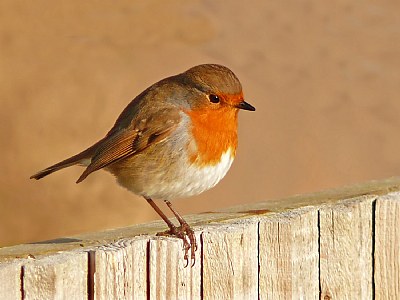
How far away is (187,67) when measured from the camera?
39.8 ft

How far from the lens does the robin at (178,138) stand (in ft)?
17.0

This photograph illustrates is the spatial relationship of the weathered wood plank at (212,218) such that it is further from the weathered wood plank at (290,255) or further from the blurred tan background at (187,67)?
the blurred tan background at (187,67)

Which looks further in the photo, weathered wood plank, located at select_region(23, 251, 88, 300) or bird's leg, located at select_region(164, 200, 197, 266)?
bird's leg, located at select_region(164, 200, 197, 266)

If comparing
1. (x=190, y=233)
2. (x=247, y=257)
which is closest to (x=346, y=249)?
(x=247, y=257)

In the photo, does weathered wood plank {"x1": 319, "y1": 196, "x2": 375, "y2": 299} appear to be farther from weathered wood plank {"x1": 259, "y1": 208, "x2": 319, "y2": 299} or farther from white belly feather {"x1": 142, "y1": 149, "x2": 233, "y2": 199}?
white belly feather {"x1": 142, "y1": 149, "x2": 233, "y2": 199}

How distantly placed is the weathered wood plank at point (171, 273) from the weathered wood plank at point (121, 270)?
4cm

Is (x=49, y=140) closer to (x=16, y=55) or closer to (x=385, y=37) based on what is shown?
(x=16, y=55)

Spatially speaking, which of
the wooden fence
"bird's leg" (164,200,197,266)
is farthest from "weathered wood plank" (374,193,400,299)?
"bird's leg" (164,200,197,266)

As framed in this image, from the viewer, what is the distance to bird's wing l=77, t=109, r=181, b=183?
5266 millimetres

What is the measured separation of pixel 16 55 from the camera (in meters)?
12.5

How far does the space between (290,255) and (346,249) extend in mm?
262

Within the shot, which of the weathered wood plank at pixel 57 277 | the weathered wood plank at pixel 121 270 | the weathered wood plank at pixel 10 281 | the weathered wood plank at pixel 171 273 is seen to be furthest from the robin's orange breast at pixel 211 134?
the weathered wood plank at pixel 10 281

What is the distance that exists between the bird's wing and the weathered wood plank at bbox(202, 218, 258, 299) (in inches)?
54.7

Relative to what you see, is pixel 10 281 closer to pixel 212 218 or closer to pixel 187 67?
pixel 212 218
